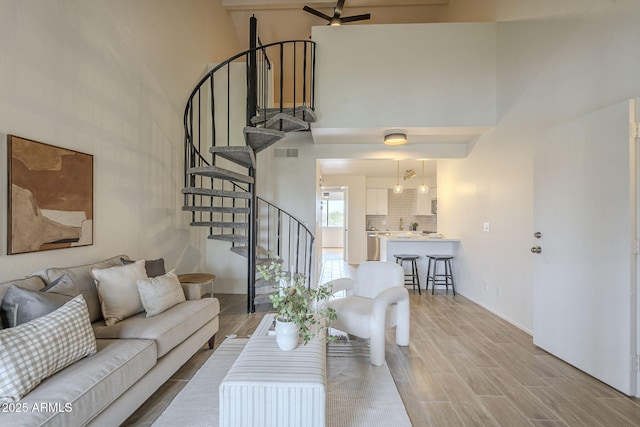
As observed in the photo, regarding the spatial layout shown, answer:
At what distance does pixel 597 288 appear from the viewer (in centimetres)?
229

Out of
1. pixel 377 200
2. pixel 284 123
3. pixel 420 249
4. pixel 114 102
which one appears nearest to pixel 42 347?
pixel 114 102

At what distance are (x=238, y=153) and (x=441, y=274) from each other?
3.84 meters

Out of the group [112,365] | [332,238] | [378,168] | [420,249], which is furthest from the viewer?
[332,238]

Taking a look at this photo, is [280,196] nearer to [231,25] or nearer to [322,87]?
[322,87]

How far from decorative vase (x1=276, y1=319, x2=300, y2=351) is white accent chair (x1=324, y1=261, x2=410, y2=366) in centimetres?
98

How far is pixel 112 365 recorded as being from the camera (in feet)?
5.16

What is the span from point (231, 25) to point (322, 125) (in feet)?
13.0

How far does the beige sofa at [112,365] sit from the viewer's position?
125 cm

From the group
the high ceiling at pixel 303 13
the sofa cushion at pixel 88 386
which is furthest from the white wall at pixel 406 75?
the sofa cushion at pixel 88 386

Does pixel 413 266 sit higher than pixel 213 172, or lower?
lower

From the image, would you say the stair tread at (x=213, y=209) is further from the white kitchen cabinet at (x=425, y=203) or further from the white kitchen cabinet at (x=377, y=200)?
the white kitchen cabinet at (x=425, y=203)

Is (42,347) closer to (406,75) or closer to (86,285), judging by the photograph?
(86,285)

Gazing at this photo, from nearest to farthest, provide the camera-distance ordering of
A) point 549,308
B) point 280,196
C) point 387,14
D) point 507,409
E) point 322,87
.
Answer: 1. point 507,409
2. point 549,308
3. point 322,87
4. point 280,196
5. point 387,14

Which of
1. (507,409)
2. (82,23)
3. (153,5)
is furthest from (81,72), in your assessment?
(507,409)
